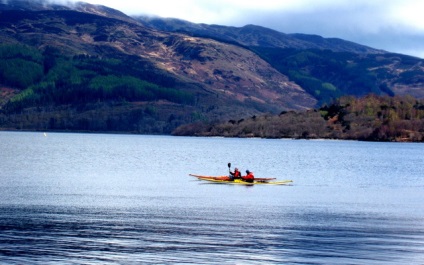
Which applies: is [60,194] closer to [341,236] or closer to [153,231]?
[153,231]

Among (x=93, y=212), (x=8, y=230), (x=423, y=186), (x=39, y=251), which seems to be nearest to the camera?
(x=39, y=251)

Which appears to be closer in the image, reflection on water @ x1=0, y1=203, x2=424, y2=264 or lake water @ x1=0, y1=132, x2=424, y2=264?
reflection on water @ x1=0, y1=203, x2=424, y2=264

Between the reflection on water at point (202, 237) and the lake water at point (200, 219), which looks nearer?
the reflection on water at point (202, 237)

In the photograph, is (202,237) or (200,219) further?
(200,219)

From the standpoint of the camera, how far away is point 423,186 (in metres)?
96.8

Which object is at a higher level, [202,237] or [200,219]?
[200,219]

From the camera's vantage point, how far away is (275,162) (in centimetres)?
14312

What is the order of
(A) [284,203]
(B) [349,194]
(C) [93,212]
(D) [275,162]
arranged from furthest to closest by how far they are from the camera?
(D) [275,162]
(B) [349,194]
(A) [284,203]
(C) [93,212]

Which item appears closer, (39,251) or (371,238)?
(39,251)

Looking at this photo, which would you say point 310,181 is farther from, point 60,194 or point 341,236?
point 341,236

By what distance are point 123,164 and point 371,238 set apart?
A: 8018 centimetres

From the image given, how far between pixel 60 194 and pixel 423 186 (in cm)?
4559

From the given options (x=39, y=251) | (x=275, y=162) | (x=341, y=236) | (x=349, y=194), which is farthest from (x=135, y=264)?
(x=275, y=162)

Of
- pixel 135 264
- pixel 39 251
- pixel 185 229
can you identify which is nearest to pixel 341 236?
pixel 185 229
